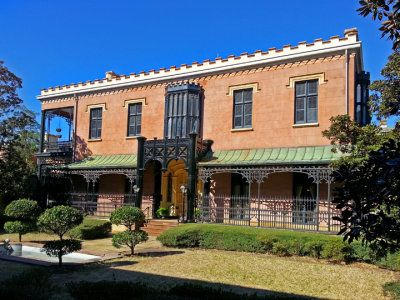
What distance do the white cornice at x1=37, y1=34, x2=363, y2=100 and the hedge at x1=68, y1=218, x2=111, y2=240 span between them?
8287mm

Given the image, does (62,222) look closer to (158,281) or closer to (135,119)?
(158,281)

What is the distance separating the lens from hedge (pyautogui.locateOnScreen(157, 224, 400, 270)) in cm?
1065

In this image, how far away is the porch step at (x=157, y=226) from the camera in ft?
53.1

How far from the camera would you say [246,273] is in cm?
909

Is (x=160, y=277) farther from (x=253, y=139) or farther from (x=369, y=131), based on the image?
(x=253, y=139)

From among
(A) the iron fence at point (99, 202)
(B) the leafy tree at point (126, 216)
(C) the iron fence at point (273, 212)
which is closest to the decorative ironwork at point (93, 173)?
(A) the iron fence at point (99, 202)

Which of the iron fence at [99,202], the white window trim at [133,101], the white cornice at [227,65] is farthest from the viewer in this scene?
the white window trim at [133,101]

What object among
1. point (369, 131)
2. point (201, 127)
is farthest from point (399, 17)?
point (201, 127)

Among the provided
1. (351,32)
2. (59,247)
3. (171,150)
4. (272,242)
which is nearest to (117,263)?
(59,247)

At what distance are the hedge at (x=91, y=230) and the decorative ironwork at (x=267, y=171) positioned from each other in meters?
4.75

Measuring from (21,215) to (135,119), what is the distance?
28.6ft

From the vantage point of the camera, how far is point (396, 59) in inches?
412

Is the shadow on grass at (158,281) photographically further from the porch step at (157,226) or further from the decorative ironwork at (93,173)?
the decorative ironwork at (93,173)

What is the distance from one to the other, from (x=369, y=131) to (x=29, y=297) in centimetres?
895
